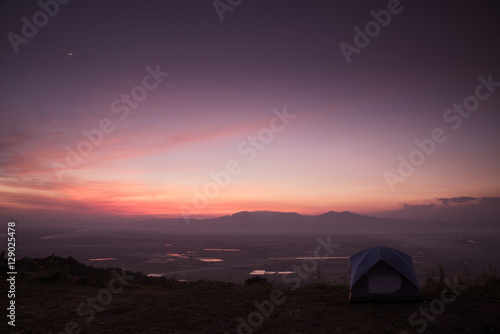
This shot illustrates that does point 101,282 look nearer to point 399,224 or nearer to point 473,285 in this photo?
point 473,285

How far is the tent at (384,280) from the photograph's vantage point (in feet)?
34.0

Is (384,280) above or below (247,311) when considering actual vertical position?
above


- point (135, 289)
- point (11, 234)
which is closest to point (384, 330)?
point (135, 289)

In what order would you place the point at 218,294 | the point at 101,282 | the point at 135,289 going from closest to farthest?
the point at 218,294, the point at 135,289, the point at 101,282

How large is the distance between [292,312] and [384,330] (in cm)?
295

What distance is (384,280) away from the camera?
1063 cm

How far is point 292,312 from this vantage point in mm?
10016

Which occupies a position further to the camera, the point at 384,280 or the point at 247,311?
the point at 384,280

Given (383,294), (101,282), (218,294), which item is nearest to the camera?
(383,294)

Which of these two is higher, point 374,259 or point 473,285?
point 374,259

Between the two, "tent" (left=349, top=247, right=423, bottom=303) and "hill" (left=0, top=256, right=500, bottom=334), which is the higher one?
"tent" (left=349, top=247, right=423, bottom=303)

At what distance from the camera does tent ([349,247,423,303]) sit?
1038 centimetres

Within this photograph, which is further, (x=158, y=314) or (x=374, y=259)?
(x=374, y=259)

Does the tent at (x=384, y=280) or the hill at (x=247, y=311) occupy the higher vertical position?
the tent at (x=384, y=280)
